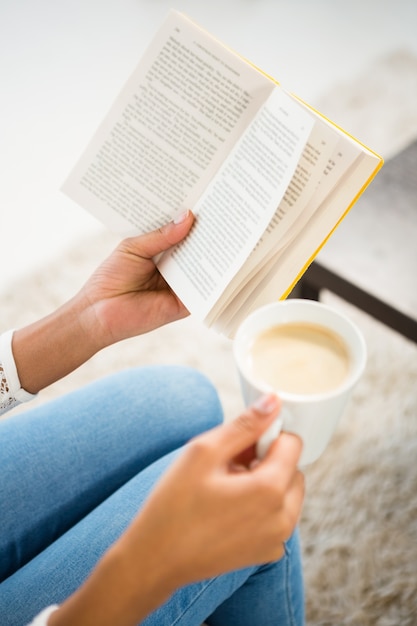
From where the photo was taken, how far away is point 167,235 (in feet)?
2.69

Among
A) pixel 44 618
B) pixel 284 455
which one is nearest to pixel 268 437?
pixel 284 455

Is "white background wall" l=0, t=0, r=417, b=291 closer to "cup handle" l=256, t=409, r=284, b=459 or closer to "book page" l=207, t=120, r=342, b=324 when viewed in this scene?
"book page" l=207, t=120, r=342, b=324

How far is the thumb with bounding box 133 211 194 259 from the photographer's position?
2.66 ft

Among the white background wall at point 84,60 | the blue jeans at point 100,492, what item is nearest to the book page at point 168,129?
the blue jeans at point 100,492

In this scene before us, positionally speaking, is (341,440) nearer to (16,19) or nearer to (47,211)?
(47,211)

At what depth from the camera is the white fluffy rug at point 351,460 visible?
1.11 metres

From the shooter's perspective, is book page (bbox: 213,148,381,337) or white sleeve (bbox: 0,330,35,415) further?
white sleeve (bbox: 0,330,35,415)

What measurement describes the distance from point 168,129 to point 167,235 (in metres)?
0.12

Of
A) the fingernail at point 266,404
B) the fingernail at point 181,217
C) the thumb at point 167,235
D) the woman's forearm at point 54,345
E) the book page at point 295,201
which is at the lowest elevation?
the woman's forearm at point 54,345

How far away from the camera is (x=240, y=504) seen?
20.1 inches

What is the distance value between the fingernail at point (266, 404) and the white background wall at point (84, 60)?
1.30 metres

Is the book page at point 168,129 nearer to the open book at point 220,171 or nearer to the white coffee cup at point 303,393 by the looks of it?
the open book at point 220,171

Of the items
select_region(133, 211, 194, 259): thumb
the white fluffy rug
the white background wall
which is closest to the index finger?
select_region(133, 211, 194, 259): thumb

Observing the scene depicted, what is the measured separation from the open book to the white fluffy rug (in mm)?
542
